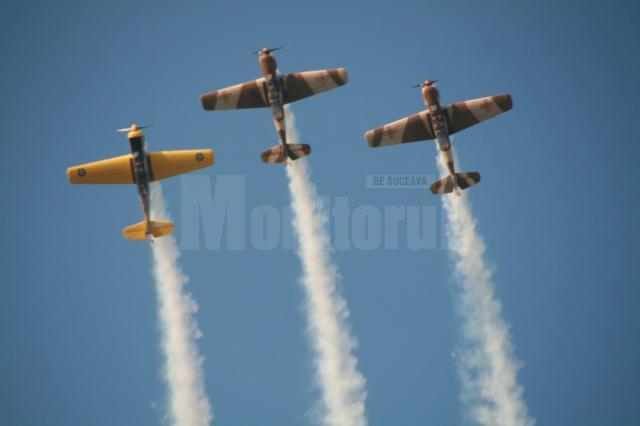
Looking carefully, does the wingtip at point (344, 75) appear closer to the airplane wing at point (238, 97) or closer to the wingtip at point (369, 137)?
the wingtip at point (369, 137)

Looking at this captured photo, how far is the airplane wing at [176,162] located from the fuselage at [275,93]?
4.04 m

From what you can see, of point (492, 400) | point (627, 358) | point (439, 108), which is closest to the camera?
point (439, 108)

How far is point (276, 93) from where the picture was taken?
5047 centimetres

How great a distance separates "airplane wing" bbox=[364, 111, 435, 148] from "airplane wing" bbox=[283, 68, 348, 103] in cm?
367

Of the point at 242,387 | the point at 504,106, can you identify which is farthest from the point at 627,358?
the point at 504,106

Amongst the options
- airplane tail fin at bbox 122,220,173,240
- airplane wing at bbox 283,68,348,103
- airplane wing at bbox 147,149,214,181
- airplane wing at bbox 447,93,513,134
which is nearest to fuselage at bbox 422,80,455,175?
airplane wing at bbox 447,93,513,134

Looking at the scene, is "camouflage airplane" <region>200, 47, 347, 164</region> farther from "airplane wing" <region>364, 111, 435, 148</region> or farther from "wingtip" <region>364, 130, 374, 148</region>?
"airplane wing" <region>364, 111, 435, 148</region>

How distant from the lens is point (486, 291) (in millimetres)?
53969

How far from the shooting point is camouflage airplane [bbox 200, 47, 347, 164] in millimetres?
50219

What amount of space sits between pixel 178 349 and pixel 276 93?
609 inches

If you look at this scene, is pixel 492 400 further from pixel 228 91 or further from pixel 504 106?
pixel 228 91

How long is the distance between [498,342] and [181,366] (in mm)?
18284

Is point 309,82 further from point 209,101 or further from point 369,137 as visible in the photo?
point 209,101

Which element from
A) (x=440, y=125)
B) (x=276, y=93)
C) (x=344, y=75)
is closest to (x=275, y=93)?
(x=276, y=93)
